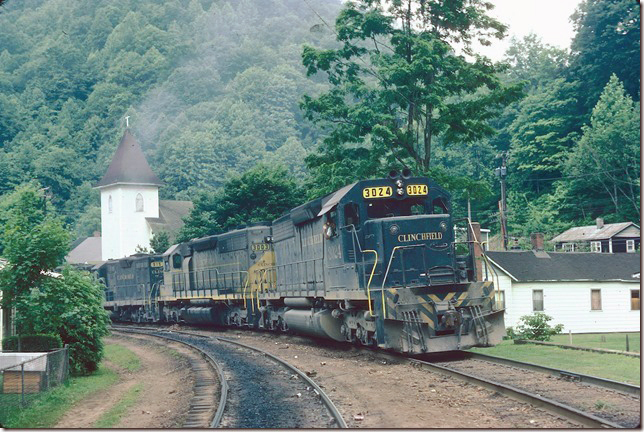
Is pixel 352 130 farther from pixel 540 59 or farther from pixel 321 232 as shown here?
pixel 540 59

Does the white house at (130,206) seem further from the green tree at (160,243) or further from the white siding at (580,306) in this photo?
the white siding at (580,306)

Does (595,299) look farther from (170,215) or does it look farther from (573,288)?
(170,215)

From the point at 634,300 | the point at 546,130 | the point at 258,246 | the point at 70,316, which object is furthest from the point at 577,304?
the point at 70,316

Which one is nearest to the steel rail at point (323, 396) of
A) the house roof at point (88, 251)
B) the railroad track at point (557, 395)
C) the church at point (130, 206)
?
the railroad track at point (557, 395)

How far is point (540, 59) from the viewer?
1764 inches

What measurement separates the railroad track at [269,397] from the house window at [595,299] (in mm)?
28191

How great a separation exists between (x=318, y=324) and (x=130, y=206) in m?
76.5

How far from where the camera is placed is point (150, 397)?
15.7m

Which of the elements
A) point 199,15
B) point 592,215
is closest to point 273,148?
point 592,215

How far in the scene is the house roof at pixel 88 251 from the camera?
98188 millimetres

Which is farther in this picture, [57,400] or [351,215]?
[351,215]

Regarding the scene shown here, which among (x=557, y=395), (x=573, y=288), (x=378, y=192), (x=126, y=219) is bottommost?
(x=557, y=395)

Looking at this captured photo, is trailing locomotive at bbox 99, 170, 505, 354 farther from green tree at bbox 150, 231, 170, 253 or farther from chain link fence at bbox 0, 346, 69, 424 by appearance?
green tree at bbox 150, 231, 170, 253

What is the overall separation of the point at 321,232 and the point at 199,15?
120382 mm
